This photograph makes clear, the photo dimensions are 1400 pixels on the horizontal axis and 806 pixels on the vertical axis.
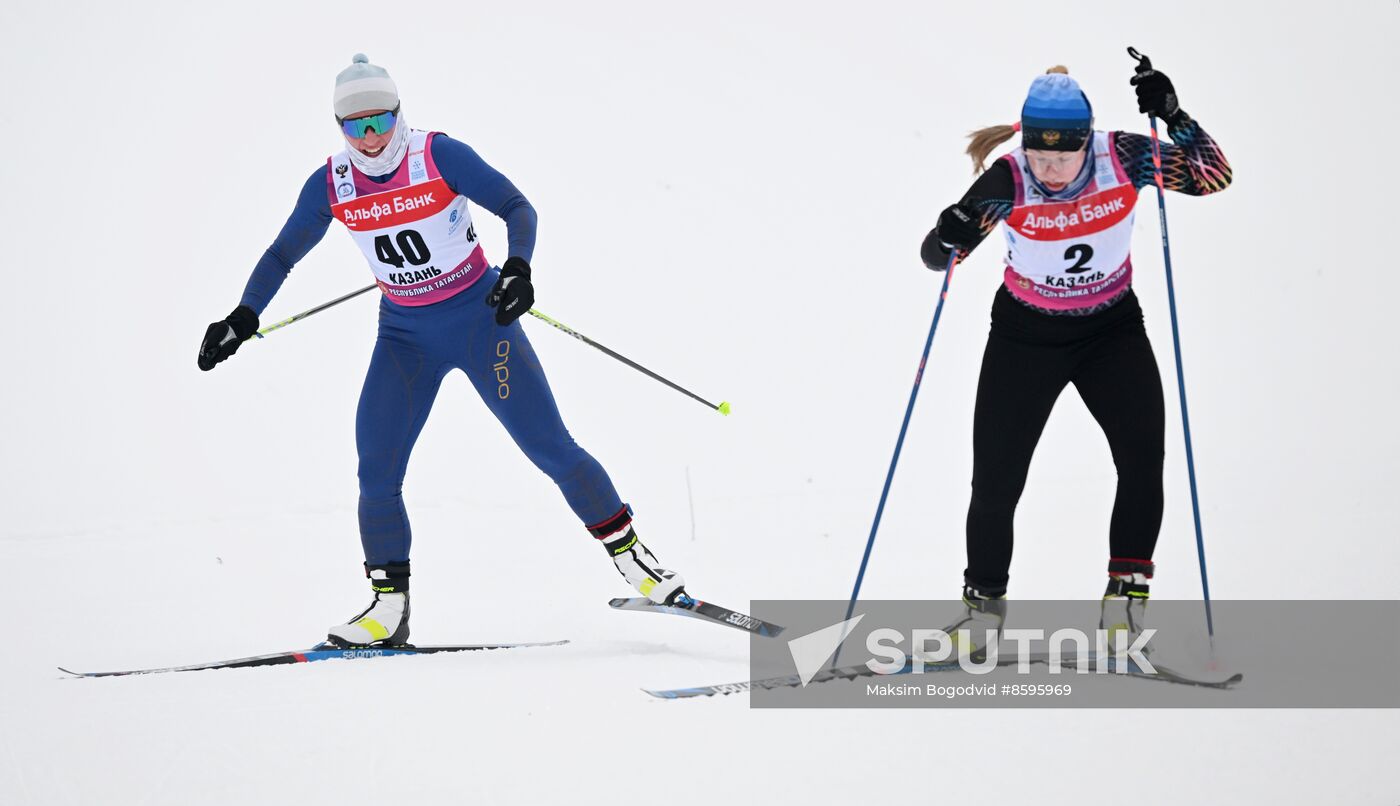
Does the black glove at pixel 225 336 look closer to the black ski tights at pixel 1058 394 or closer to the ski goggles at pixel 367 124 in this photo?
the ski goggles at pixel 367 124

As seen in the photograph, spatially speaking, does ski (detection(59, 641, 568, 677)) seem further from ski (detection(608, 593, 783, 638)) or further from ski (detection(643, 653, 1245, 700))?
ski (detection(643, 653, 1245, 700))

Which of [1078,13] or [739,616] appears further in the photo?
[1078,13]

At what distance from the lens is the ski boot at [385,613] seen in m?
3.71

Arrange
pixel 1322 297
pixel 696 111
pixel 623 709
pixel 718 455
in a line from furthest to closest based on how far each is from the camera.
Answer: pixel 696 111 → pixel 1322 297 → pixel 718 455 → pixel 623 709

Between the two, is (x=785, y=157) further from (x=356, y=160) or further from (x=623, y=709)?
(x=623, y=709)

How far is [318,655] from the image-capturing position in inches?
141

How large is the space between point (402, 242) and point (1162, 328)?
5774 mm

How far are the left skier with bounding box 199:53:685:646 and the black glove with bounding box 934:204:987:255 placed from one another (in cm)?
117

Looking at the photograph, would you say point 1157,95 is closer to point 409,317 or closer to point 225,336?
point 409,317

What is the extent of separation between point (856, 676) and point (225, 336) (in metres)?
2.11

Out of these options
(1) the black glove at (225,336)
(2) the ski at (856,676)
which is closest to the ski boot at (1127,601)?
(2) the ski at (856,676)

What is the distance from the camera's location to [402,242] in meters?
3.59

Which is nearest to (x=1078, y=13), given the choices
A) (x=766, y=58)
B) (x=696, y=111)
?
(x=766, y=58)

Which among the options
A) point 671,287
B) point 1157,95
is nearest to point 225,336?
point 1157,95
